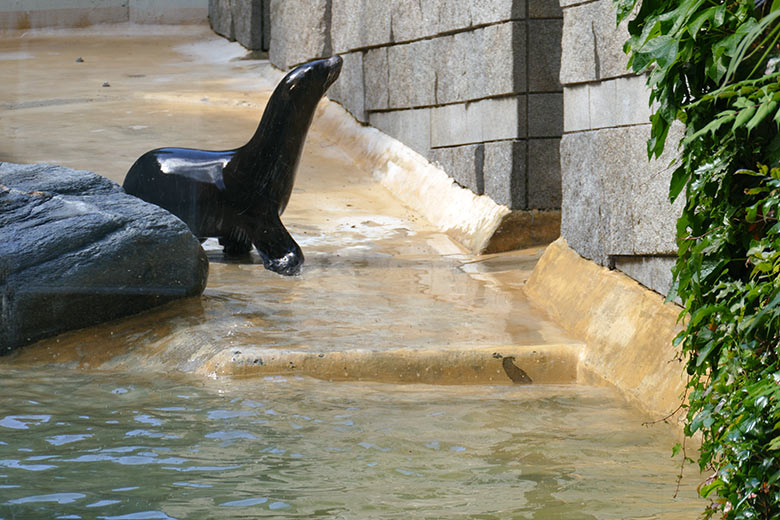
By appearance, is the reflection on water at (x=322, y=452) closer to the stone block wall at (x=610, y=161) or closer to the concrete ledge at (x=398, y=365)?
the concrete ledge at (x=398, y=365)

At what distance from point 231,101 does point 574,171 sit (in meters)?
6.83

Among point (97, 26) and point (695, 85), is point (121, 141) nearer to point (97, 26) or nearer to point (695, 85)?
point (695, 85)

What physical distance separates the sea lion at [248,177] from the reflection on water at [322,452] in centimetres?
221

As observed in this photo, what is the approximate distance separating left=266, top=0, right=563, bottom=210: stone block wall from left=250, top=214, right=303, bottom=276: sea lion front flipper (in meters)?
1.54

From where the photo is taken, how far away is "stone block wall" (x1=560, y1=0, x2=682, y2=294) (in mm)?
3625

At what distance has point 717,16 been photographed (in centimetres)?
193

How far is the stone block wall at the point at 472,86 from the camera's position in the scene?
610 cm

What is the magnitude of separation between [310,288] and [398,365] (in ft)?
4.99

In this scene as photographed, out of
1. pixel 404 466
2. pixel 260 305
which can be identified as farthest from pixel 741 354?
pixel 260 305

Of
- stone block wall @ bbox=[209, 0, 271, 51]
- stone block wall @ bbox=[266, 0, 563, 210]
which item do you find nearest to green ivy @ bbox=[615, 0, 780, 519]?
stone block wall @ bbox=[266, 0, 563, 210]

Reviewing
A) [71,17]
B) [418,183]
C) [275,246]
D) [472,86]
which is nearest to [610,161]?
[275,246]

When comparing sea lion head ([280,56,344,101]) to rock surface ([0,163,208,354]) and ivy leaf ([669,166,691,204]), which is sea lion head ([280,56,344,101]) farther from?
ivy leaf ([669,166,691,204])

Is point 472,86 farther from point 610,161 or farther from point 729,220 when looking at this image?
point 729,220

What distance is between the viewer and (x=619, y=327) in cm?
371
